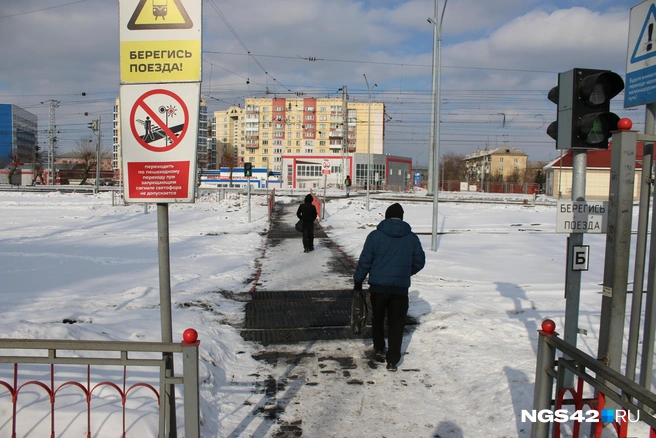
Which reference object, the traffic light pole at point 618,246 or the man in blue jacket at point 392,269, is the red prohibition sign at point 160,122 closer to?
the man in blue jacket at point 392,269

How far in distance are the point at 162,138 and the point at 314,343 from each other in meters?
3.98

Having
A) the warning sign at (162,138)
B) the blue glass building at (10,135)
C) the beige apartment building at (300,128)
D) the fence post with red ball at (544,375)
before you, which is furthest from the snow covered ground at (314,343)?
the blue glass building at (10,135)

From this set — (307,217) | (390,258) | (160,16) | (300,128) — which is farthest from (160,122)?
(300,128)

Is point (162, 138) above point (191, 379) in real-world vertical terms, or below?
above

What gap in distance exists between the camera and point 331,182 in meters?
74.6

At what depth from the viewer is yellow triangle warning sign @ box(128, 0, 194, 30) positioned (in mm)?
3043

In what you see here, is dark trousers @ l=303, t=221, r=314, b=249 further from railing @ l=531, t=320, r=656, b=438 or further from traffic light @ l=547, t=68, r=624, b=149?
railing @ l=531, t=320, r=656, b=438

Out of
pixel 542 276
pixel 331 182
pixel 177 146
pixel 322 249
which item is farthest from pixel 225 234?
pixel 331 182

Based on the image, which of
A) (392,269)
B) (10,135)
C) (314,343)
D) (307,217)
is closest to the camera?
(392,269)

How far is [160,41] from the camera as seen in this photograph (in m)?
3.07

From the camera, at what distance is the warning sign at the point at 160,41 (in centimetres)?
304

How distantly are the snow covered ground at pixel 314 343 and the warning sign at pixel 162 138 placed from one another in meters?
1.77

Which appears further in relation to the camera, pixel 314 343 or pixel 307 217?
pixel 307 217

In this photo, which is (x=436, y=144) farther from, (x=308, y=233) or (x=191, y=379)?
(x=191, y=379)
